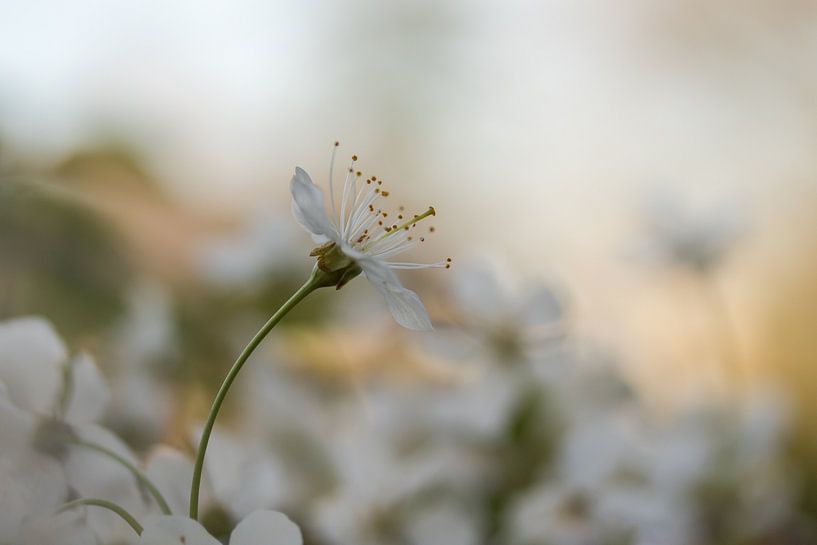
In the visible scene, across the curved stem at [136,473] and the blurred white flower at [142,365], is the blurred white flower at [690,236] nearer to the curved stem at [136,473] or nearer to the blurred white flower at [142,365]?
the blurred white flower at [142,365]

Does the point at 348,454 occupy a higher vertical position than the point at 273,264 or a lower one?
lower

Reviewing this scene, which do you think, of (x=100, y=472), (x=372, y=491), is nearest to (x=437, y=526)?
(x=372, y=491)

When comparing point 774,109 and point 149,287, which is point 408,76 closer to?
point 774,109

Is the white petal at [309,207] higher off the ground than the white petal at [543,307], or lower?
lower

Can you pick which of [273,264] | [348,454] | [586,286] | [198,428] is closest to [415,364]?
[273,264]

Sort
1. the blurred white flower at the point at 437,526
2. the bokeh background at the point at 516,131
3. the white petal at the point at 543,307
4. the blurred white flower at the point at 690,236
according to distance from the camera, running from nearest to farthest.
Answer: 1. the blurred white flower at the point at 437,526
2. the white petal at the point at 543,307
3. the blurred white flower at the point at 690,236
4. the bokeh background at the point at 516,131

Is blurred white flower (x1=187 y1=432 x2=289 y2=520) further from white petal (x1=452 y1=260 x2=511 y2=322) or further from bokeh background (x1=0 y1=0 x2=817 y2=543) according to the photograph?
bokeh background (x1=0 y1=0 x2=817 y2=543)

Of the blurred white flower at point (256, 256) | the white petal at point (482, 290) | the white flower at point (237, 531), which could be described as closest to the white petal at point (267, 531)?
the white flower at point (237, 531)

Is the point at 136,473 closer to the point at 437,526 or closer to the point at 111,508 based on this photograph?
the point at 111,508
